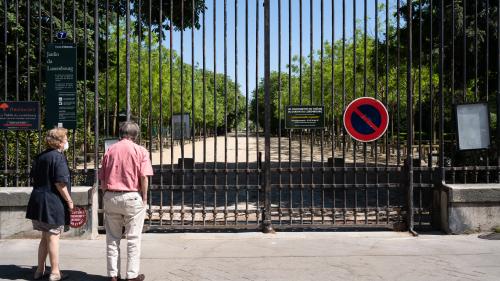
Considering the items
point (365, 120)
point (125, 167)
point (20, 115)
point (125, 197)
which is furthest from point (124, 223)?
point (365, 120)

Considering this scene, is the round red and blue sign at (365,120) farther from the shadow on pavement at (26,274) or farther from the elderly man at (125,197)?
the shadow on pavement at (26,274)

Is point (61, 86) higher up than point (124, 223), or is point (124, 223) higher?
point (61, 86)

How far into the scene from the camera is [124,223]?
17.2 ft

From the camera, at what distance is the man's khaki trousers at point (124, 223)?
5137 mm

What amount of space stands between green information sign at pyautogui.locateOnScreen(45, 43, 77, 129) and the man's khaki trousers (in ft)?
8.83

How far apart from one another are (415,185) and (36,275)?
17.3ft

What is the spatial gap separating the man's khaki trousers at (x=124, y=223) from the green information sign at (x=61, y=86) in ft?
8.83

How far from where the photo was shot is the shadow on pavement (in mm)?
5480

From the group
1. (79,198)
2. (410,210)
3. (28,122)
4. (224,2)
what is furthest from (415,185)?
(28,122)

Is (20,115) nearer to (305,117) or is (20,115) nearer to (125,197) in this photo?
(125,197)

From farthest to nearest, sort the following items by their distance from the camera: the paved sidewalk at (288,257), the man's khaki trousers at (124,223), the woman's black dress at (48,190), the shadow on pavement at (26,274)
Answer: the paved sidewalk at (288,257) < the shadow on pavement at (26,274) < the woman's black dress at (48,190) < the man's khaki trousers at (124,223)

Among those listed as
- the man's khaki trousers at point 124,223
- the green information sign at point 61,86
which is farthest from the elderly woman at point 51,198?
the green information sign at point 61,86

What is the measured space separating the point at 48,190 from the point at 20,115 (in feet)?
8.62

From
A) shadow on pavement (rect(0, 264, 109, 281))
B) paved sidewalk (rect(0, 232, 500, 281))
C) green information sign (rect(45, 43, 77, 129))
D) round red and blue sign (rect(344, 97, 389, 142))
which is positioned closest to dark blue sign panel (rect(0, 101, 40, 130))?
green information sign (rect(45, 43, 77, 129))
